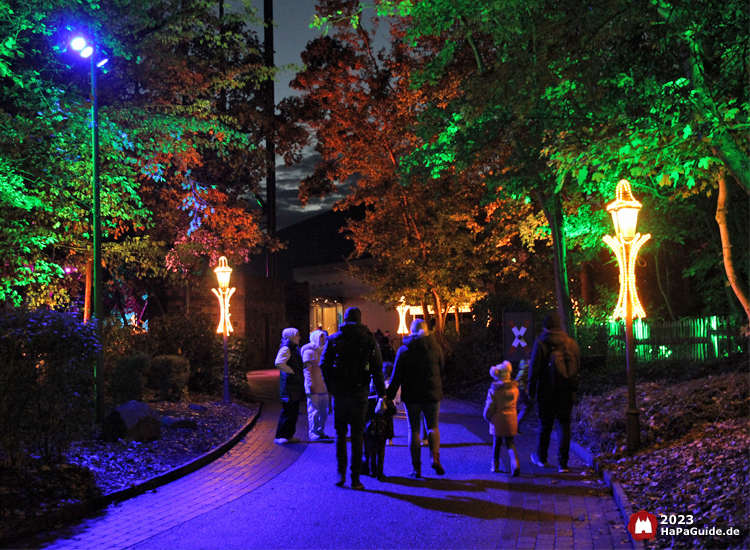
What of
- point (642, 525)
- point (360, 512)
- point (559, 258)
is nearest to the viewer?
point (642, 525)

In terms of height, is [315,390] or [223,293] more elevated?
[223,293]

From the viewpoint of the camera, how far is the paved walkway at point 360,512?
6.04 m

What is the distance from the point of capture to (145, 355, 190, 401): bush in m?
16.2

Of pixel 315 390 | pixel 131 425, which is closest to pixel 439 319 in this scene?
pixel 315 390

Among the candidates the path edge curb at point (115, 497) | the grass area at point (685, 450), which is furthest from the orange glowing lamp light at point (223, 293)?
the grass area at point (685, 450)

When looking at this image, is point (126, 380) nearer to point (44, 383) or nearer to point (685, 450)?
point (44, 383)

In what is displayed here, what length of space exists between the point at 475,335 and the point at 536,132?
7.59m

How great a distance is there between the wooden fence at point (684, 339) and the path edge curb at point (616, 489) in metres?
8.96

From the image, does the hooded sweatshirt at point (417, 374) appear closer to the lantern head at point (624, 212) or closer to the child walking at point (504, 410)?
the child walking at point (504, 410)

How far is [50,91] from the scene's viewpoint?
1335cm

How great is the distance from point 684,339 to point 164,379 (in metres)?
13.3

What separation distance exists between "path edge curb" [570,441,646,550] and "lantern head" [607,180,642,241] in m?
3.15

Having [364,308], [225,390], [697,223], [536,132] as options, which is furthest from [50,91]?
[364,308]

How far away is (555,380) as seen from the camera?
8.69m
